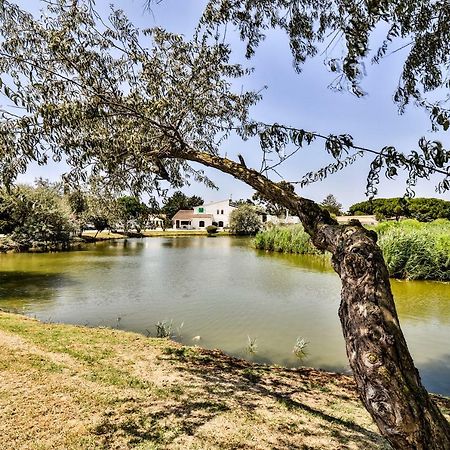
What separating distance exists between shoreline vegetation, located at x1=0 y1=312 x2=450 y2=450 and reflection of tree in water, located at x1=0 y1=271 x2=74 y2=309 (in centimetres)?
564

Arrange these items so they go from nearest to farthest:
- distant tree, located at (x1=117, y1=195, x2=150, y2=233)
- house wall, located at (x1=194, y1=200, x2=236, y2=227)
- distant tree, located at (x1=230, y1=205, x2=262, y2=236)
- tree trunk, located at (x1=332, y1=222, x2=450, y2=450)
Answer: tree trunk, located at (x1=332, y1=222, x2=450, y2=450), distant tree, located at (x1=117, y1=195, x2=150, y2=233), distant tree, located at (x1=230, y1=205, x2=262, y2=236), house wall, located at (x1=194, y1=200, x2=236, y2=227)

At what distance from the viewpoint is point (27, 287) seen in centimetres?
1388

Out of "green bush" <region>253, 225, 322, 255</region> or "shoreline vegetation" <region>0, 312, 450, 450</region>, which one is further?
"green bush" <region>253, 225, 322, 255</region>

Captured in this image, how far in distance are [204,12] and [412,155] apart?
9.11ft

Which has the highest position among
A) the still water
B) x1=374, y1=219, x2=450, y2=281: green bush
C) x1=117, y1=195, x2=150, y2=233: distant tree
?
x1=117, y1=195, x2=150, y2=233: distant tree

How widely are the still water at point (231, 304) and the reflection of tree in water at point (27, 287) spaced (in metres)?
0.03

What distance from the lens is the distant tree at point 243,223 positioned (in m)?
51.8

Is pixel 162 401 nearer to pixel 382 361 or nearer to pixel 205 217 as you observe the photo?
pixel 382 361

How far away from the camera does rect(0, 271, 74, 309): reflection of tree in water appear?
11.7 metres

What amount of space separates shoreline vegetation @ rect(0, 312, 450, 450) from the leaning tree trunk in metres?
2.09

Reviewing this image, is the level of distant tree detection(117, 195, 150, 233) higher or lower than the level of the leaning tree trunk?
higher

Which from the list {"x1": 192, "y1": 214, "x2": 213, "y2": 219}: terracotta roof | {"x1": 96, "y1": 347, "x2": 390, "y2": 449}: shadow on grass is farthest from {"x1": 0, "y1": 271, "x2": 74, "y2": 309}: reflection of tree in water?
{"x1": 192, "y1": 214, "x2": 213, "y2": 219}: terracotta roof

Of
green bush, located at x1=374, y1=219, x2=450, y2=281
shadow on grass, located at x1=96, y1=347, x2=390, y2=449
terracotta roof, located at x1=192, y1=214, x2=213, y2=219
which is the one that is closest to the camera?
shadow on grass, located at x1=96, y1=347, x2=390, y2=449

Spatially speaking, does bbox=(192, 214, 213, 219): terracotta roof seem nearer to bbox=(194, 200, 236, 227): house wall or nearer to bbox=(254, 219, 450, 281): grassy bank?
bbox=(194, 200, 236, 227): house wall
